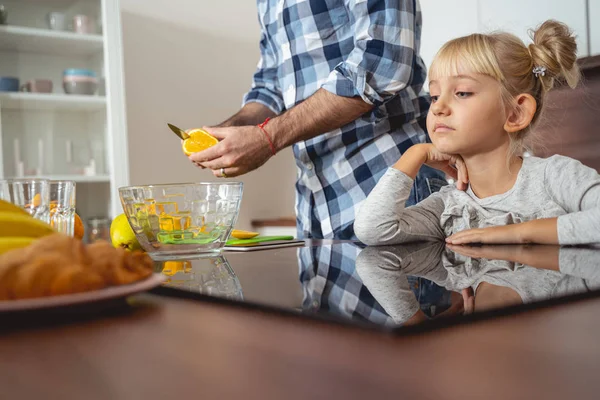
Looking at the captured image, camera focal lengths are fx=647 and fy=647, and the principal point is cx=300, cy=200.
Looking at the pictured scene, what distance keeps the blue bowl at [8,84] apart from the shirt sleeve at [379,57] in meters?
1.85

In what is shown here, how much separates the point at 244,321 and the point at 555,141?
2069mm

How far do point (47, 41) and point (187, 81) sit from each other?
70cm

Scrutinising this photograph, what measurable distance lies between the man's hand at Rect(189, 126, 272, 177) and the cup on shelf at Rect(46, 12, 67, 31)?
1.84 meters

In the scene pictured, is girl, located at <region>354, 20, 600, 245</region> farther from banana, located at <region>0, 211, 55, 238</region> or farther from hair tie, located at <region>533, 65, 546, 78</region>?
banana, located at <region>0, 211, 55, 238</region>

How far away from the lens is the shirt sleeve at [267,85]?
1.79m

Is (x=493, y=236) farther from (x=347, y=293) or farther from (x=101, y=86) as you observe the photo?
(x=101, y=86)

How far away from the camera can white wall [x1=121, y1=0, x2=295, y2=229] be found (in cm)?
309

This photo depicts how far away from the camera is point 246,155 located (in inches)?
50.8

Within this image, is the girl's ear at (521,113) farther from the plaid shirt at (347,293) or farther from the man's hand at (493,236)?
the plaid shirt at (347,293)

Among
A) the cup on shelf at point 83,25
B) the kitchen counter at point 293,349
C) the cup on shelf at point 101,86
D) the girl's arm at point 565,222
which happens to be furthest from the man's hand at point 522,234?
the cup on shelf at point 83,25

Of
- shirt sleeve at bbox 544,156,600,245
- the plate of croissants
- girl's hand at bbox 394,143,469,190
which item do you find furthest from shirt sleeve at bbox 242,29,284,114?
the plate of croissants

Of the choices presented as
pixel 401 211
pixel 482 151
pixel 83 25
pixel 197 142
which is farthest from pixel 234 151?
pixel 83 25

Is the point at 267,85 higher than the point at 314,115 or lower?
higher

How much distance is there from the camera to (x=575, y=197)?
101 centimetres
